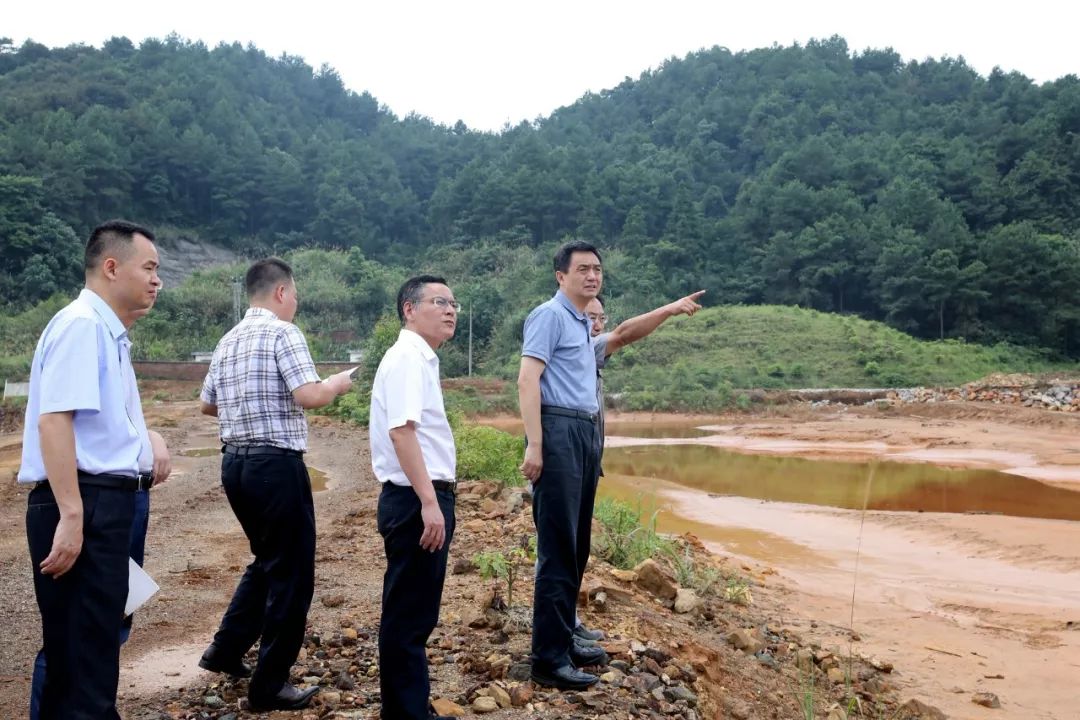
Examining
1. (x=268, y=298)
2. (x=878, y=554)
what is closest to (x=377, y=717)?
(x=268, y=298)

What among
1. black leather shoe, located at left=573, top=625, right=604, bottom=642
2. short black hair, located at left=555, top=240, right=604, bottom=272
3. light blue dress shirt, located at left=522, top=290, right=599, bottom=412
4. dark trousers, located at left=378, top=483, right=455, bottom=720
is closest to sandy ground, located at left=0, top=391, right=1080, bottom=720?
dark trousers, located at left=378, top=483, right=455, bottom=720

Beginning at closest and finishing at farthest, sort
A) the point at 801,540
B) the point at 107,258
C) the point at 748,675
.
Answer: the point at 107,258
the point at 748,675
the point at 801,540

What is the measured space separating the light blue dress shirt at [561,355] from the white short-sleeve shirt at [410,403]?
678 millimetres

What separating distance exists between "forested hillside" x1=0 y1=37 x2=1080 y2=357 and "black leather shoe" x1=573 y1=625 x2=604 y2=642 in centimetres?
3778

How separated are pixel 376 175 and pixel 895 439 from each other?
62999mm

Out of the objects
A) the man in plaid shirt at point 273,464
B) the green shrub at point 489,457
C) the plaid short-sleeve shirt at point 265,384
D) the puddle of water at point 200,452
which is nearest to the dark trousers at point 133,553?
the man in plaid shirt at point 273,464

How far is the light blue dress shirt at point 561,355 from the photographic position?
414 centimetres

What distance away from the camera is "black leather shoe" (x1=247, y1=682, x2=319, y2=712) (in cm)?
379

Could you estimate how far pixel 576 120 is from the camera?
98375 mm

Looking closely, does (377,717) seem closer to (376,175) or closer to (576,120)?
(376,175)

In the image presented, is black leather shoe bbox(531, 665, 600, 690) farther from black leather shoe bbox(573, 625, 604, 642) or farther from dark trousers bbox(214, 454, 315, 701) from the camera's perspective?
→ dark trousers bbox(214, 454, 315, 701)

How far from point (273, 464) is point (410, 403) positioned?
0.72 metres

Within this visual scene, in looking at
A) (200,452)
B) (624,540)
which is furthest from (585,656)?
(200,452)

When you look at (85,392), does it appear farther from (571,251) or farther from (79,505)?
(571,251)
